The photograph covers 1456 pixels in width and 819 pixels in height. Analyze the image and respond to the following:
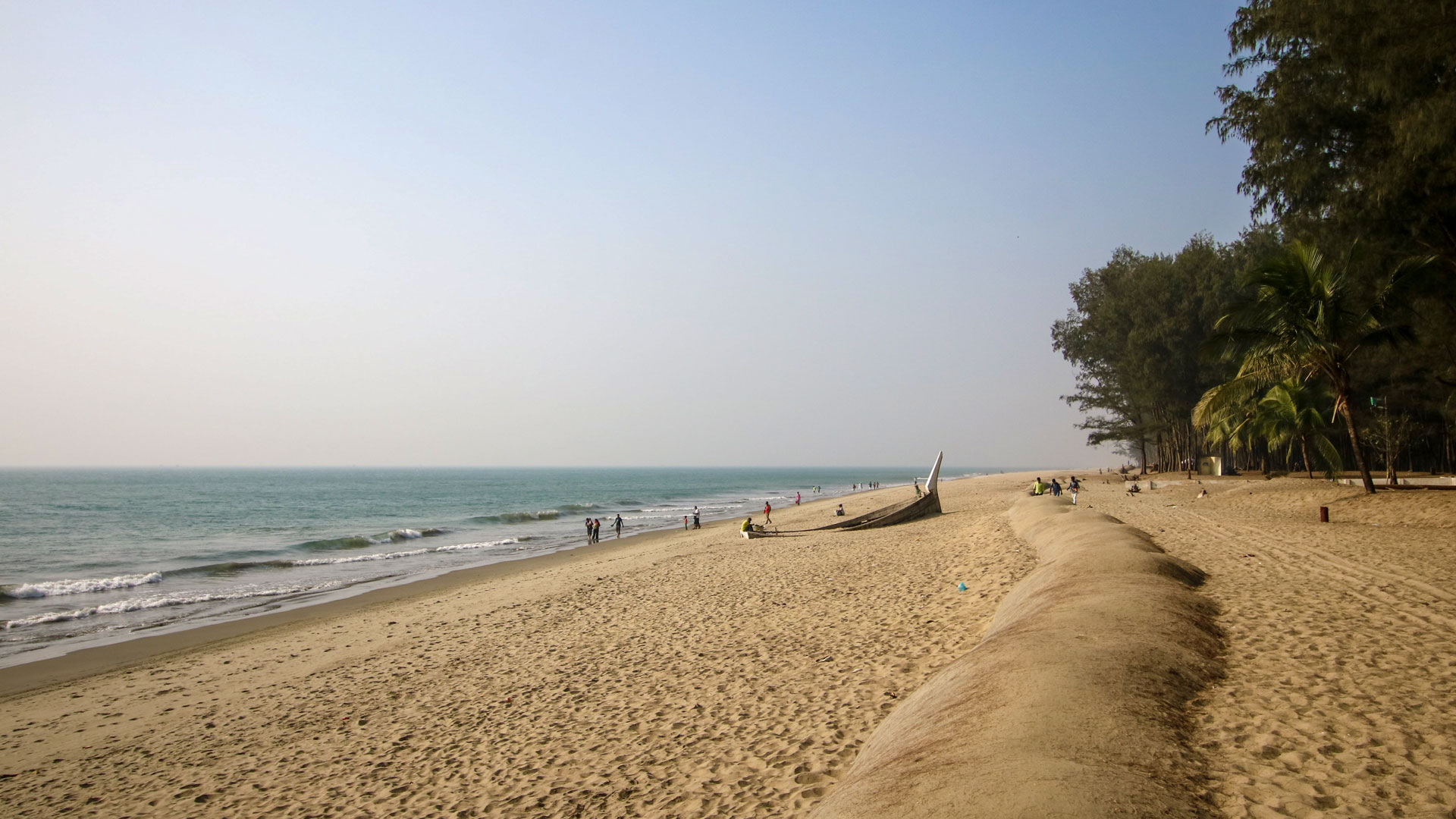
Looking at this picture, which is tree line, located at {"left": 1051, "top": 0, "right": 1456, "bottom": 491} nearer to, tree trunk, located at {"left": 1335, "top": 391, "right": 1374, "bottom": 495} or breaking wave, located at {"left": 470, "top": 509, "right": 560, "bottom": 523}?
tree trunk, located at {"left": 1335, "top": 391, "right": 1374, "bottom": 495}

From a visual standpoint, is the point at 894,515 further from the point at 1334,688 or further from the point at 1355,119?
the point at 1334,688

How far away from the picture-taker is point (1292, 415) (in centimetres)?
2841

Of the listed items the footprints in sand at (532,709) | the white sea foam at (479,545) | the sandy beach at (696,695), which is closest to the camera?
the sandy beach at (696,695)

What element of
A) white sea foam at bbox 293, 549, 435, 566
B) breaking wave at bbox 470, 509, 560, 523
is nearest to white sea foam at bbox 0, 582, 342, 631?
white sea foam at bbox 293, 549, 435, 566

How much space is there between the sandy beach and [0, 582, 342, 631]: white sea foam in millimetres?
5098

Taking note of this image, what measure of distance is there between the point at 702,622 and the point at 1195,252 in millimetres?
43528

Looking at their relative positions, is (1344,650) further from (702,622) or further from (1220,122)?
(1220,122)

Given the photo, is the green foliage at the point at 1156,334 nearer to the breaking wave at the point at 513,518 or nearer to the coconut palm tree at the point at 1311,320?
the coconut palm tree at the point at 1311,320

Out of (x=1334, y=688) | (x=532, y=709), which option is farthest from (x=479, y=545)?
(x=1334, y=688)

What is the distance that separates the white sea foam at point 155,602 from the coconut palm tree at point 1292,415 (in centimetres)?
3377

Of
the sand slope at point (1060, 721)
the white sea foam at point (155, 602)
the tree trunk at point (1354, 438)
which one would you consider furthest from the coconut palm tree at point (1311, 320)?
the white sea foam at point (155, 602)

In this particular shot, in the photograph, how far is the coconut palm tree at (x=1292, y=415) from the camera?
2812 centimetres

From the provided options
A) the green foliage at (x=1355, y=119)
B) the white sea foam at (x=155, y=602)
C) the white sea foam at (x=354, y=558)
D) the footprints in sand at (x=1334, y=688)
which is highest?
the green foliage at (x=1355, y=119)

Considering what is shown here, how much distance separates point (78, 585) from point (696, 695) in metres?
23.8
